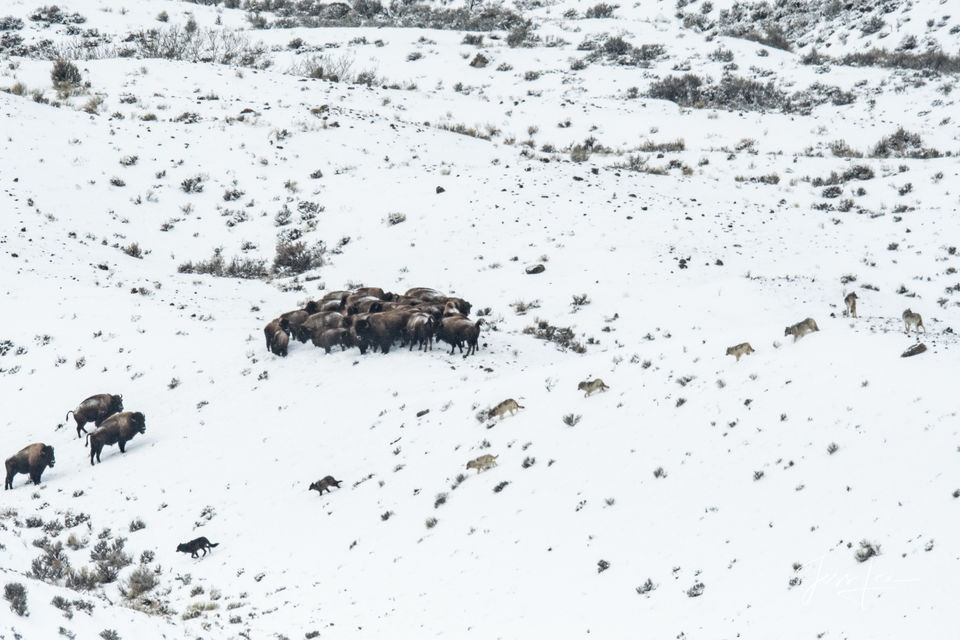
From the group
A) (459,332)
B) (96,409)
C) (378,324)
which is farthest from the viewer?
(378,324)

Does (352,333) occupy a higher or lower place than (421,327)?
lower

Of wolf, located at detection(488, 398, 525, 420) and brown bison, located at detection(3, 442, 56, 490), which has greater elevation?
wolf, located at detection(488, 398, 525, 420)

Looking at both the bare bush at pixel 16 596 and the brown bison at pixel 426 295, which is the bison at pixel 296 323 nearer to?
the brown bison at pixel 426 295

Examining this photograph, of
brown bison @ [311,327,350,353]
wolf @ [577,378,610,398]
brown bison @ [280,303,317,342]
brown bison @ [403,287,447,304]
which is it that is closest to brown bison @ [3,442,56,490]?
brown bison @ [280,303,317,342]

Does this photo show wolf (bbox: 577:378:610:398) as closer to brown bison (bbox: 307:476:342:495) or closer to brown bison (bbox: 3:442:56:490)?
brown bison (bbox: 307:476:342:495)

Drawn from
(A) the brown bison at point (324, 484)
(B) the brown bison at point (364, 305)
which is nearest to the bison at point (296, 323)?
(B) the brown bison at point (364, 305)

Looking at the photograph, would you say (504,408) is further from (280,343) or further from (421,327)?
(280,343)

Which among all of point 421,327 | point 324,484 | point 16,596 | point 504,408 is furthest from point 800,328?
point 16,596
